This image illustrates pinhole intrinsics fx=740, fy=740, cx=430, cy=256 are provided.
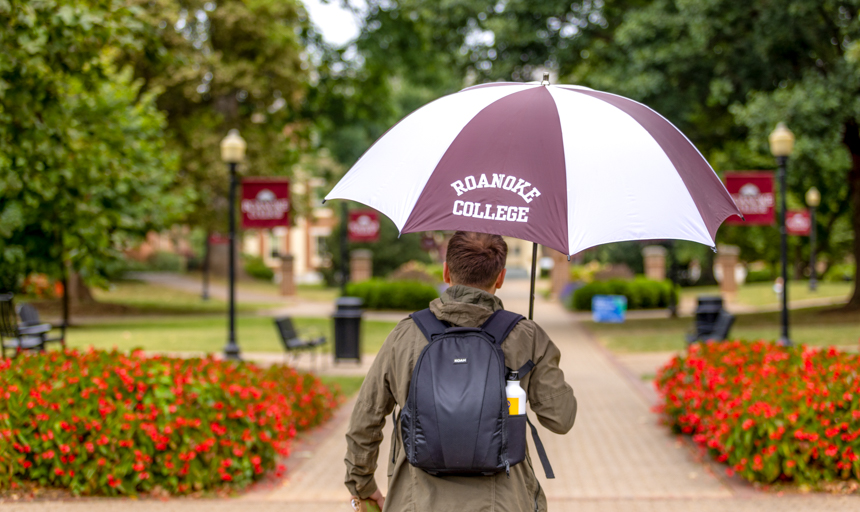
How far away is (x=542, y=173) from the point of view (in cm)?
256

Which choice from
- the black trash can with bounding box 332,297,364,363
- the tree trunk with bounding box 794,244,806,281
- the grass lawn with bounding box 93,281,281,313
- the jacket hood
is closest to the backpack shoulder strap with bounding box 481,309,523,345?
the jacket hood

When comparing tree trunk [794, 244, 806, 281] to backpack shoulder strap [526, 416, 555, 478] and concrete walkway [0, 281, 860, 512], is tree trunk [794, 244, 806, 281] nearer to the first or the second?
concrete walkway [0, 281, 860, 512]

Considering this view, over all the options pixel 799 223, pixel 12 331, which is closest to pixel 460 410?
pixel 12 331

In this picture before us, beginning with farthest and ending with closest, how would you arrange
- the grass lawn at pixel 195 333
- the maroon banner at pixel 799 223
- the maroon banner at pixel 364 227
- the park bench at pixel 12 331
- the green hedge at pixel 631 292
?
the maroon banner at pixel 799 223, the green hedge at pixel 631 292, the maroon banner at pixel 364 227, the grass lawn at pixel 195 333, the park bench at pixel 12 331

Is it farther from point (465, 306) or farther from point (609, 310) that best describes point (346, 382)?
point (609, 310)

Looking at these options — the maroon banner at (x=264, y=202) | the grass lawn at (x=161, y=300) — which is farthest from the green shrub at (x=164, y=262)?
the maroon banner at (x=264, y=202)

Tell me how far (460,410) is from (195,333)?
623 inches

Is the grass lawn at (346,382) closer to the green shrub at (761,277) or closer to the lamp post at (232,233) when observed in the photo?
the lamp post at (232,233)

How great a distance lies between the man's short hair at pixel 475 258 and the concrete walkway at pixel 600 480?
10.7 ft

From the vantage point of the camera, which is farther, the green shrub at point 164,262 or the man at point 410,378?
the green shrub at point 164,262

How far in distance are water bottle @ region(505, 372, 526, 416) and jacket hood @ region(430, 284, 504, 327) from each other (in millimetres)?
211

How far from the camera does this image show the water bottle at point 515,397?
7.39ft

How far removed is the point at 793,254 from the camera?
4203 cm


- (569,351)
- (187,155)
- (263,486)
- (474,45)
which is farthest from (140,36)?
(187,155)
